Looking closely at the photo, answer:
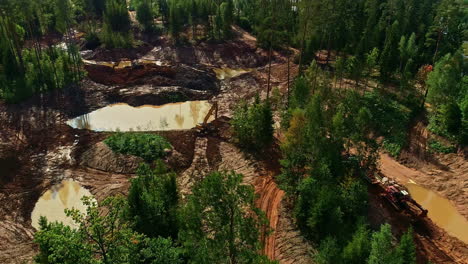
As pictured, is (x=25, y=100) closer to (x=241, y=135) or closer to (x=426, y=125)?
(x=241, y=135)

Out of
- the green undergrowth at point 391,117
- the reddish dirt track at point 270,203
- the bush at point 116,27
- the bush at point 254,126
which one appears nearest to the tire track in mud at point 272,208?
the reddish dirt track at point 270,203

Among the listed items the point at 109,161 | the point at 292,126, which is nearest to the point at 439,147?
the point at 292,126

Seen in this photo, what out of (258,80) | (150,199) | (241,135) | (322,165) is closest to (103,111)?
(241,135)

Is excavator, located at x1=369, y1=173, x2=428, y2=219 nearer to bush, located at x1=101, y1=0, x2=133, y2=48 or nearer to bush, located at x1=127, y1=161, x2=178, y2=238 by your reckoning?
bush, located at x1=127, y1=161, x2=178, y2=238

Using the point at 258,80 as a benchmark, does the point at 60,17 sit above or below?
above

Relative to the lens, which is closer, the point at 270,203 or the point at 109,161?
the point at 270,203

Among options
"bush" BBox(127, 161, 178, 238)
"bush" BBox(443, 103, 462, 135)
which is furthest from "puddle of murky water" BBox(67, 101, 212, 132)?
"bush" BBox(443, 103, 462, 135)

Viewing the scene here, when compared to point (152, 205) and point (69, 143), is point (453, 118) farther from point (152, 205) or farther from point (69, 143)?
point (69, 143)
